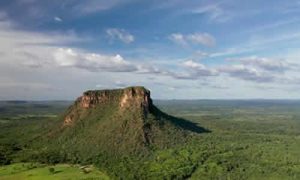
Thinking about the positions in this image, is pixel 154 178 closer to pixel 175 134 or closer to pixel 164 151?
pixel 164 151

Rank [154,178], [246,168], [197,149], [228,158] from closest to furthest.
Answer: [154,178] < [246,168] < [228,158] < [197,149]

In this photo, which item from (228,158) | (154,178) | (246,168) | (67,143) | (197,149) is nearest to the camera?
(154,178)

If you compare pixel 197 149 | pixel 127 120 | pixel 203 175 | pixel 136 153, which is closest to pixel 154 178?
pixel 203 175

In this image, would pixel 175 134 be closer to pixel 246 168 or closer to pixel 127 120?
pixel 127 120

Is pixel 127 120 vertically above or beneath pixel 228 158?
above

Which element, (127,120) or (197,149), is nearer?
(197,149)

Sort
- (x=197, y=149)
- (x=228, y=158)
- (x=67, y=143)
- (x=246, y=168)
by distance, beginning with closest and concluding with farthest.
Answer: (x=246, y=168) → (x=228, y=158) → (x=197, y=149) → (x=67, y=143)

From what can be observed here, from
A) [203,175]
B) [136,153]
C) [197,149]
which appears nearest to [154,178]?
[203,175]

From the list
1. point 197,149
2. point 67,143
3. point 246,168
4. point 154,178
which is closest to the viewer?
point 154,178

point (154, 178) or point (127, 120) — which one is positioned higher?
point (127, 120)
